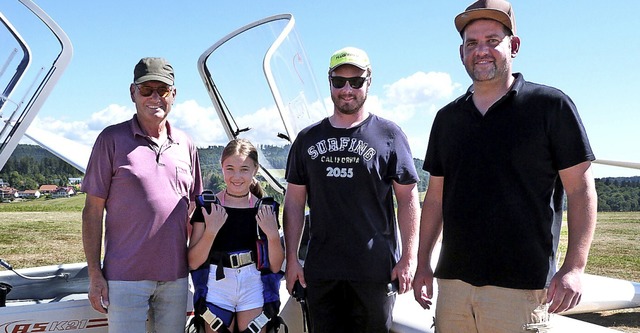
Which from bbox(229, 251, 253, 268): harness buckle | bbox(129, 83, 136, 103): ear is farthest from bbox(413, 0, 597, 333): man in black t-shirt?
bbox(129, 83, 136, 103): ear

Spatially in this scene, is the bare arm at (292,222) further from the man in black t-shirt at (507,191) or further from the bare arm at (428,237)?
the man in black t-shirt at (507,191)

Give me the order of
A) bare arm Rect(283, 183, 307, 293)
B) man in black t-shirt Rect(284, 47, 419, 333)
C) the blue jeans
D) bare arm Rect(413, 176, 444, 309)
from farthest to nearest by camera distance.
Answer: bare arm Rect(283, 183, 307, 293) → the blue jeans → man in black t-shirt Rect(284, 47, 419, 333) → bare arm Rect(413, 176, 444, 309)

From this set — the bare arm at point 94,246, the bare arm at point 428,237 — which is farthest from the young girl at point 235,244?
the bare arm at point 428,237

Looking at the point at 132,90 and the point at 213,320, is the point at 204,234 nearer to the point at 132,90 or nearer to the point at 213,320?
the point at 213,320

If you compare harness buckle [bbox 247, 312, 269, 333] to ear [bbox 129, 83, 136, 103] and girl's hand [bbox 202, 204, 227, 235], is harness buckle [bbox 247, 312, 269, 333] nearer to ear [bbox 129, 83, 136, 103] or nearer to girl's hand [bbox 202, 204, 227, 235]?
girl's hand [bbox 202, 204, 227, 235]

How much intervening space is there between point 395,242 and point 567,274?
92 cm

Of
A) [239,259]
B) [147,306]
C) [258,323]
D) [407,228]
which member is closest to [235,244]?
[239,259]

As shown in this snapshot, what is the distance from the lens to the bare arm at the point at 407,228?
2883mm

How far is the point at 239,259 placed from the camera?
3.11m

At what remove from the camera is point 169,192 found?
3070 millimetres

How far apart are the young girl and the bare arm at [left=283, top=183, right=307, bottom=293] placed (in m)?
0.07

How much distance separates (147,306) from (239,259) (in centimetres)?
57

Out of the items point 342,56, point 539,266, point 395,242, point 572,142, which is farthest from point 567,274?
point 342,56

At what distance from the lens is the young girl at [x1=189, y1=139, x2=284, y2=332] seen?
10.1ft
